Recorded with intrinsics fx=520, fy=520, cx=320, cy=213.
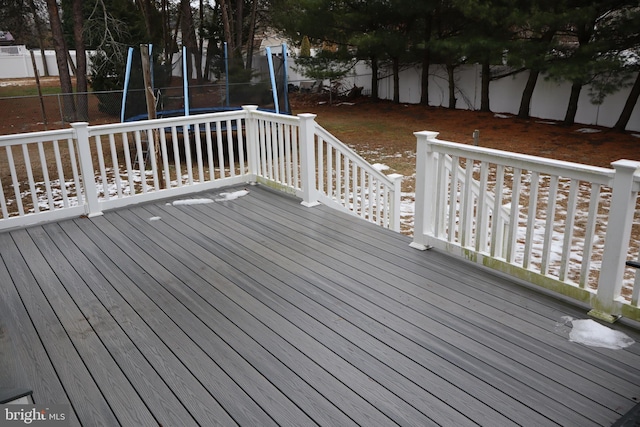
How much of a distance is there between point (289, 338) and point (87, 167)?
2.83 meters

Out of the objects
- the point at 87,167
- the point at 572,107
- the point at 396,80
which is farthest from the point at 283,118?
the point at 396,80

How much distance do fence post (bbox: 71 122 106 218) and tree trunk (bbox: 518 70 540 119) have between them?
11673 mm

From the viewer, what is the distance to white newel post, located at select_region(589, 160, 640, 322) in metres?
2.58

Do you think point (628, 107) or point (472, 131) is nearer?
point (628, 107)

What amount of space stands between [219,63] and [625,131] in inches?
362

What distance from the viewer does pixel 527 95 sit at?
13555 millimetres

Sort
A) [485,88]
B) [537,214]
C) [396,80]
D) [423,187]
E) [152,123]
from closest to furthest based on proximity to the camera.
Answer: [423,187]
[152,123]
[537,214]
[485,88]
[396,80]

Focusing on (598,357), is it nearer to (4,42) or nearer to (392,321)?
(392,321)

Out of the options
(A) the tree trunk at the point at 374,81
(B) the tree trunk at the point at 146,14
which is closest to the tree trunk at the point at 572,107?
(A) the tree trunk at the point at 374,81

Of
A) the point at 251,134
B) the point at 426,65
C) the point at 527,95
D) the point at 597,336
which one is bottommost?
the point at 597,336

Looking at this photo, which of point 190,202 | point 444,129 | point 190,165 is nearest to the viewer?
point 190,202

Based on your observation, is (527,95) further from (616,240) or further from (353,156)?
(616,240)

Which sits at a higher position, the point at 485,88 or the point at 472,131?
the point at 485,88

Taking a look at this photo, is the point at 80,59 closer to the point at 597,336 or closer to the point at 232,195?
the point at 232,195
